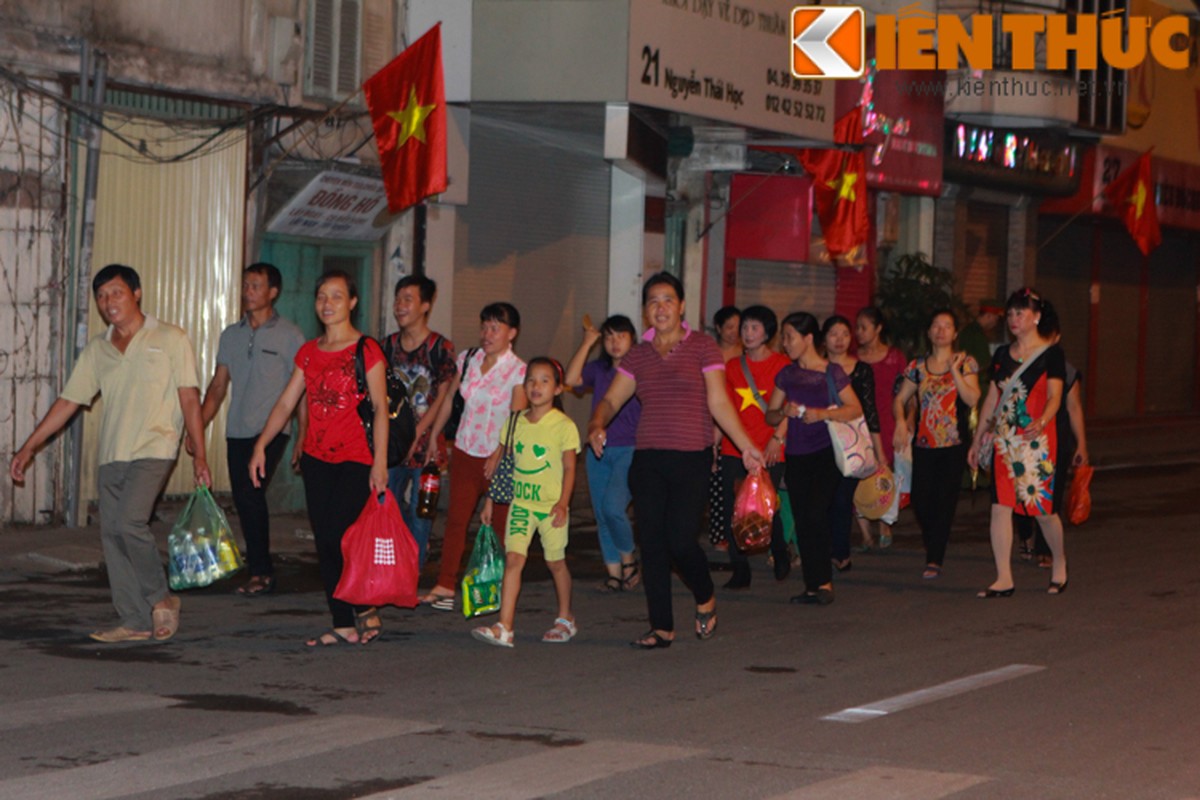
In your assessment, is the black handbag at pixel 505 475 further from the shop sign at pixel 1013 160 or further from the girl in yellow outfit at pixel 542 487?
the shop sign at pixel 1013 160

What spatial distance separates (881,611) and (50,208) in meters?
6.90

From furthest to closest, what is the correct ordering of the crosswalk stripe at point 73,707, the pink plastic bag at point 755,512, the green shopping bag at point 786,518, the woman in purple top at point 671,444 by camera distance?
the green shopping bag at point 786,518
the pink plastic bag at point 755,512
the woman in purple top at point 671,444
the crosswalk stripe at point 73,707

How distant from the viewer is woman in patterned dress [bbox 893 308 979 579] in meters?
12.5

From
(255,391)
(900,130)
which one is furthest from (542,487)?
(900,130)

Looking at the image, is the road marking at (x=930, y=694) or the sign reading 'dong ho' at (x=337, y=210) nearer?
the road marking at (x=930, y=694)

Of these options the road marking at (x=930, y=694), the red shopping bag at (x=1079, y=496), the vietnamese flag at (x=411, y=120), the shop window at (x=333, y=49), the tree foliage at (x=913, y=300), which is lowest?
the road marking at (x=930, y=694)

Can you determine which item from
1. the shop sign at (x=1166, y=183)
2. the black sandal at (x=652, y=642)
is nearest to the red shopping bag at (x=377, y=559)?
the black sandal at (x=652, y=642)

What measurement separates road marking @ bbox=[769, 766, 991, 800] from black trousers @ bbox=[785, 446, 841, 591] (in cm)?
423

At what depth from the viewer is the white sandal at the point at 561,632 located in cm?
949

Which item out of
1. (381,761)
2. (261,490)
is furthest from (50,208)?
(381,761)

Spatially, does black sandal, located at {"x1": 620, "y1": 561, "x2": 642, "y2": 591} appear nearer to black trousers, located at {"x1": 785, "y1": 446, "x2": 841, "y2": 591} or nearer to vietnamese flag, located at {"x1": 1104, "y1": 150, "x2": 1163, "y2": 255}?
black trousers, located at {"x1": 785, "y1": 446, "x2": 841, "y2": 591}

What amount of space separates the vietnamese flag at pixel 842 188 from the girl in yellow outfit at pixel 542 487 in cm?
1295

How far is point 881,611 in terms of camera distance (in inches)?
426

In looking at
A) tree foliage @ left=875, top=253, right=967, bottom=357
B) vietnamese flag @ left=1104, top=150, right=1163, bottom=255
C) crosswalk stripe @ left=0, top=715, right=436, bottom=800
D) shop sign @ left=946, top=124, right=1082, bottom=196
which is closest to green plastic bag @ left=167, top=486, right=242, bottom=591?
crosswalk stripe @ left=0, top=715, right=436, bottom=800
